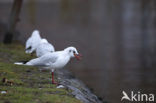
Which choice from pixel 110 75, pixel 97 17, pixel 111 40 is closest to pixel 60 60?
pixel 110 75

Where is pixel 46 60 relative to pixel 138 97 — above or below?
above

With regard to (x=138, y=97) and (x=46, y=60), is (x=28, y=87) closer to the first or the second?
(x=46, y=60)

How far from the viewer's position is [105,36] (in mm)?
29266

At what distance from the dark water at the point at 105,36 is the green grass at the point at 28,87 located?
294 centimetres

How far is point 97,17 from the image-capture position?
122 feet

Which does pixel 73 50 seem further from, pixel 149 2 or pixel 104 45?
pixel 149 2

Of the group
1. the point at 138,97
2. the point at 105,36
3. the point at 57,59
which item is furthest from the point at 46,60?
the point at 105,36

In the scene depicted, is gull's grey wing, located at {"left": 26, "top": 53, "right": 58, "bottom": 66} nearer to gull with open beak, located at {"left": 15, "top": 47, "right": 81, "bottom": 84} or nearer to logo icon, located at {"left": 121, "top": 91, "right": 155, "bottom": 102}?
gull with open beak, located at {"left": 15, "top": 47, "right": 81, "bottom": 84}

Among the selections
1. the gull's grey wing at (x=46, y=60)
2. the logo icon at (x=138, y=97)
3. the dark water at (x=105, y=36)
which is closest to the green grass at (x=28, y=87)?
the gull's grey wing at (x=46, y=60)

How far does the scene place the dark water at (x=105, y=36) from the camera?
1611cm

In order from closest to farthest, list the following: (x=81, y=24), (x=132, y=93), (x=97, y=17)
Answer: (x=132, y=93)
(x=81, y=24)
(x=97, y=17)

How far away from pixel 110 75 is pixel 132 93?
387 centimetres

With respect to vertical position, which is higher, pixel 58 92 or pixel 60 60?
pixel 60 60

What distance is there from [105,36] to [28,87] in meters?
20.4
